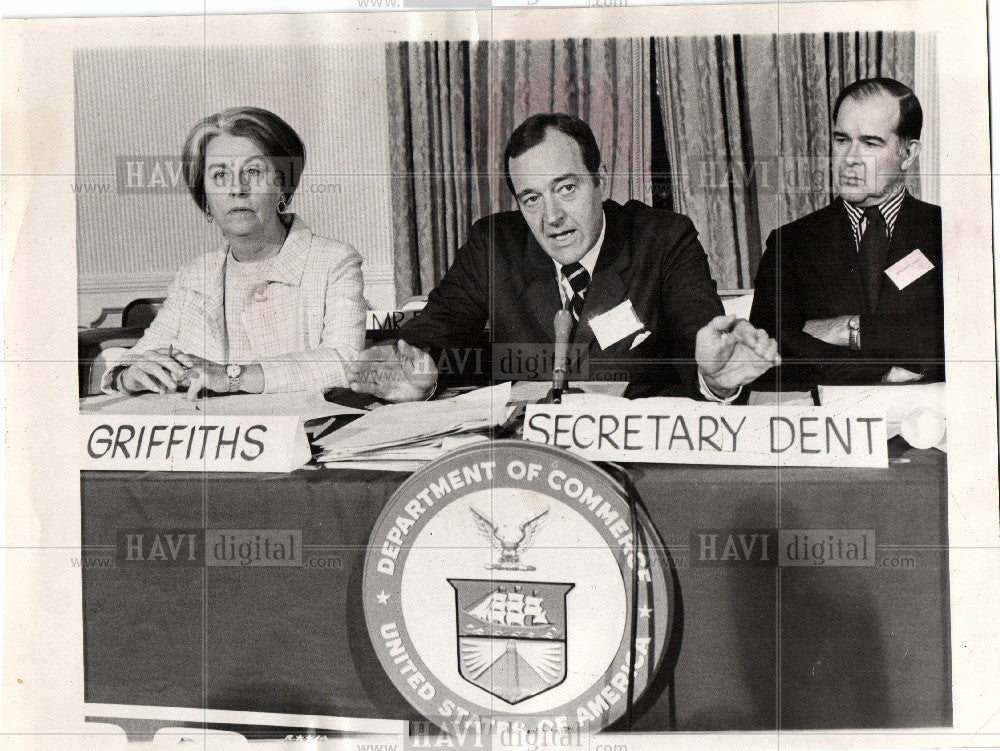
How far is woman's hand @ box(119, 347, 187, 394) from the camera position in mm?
1507

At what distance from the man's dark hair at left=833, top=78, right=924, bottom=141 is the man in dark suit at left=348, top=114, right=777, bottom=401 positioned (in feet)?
1.26

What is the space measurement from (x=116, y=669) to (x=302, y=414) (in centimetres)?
60

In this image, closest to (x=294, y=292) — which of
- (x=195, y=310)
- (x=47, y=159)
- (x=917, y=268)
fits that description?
(x=195, y=310)

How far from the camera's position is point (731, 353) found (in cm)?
146

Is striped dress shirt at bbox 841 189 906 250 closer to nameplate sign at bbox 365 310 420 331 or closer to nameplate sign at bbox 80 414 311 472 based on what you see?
nameplate sign at bbox 365 310 420 331

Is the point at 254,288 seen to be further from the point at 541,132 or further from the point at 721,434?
the point at 721,434

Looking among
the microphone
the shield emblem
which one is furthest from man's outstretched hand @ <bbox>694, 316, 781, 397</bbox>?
the shield emblem

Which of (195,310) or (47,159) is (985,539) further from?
(47,159)

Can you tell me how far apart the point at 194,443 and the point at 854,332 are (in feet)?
4.03

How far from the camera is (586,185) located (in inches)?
58.2

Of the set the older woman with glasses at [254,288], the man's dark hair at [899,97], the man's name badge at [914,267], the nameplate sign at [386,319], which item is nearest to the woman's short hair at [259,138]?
the older woman with glasses at [254,288]

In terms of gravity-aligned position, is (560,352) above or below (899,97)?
below

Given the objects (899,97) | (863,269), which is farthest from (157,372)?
(899,97)

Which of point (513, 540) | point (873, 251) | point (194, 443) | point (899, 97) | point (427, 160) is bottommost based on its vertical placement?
point (513, 540)
